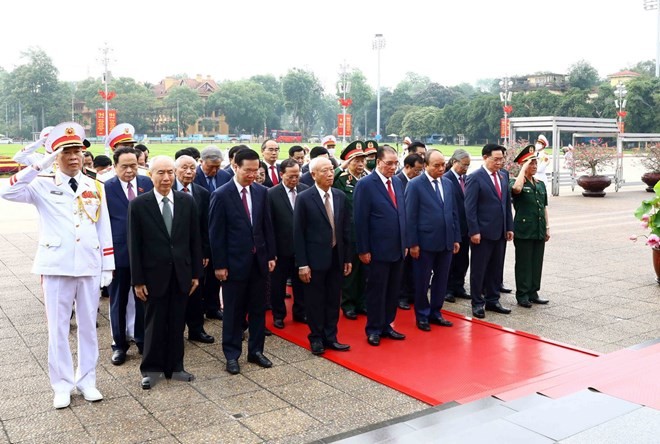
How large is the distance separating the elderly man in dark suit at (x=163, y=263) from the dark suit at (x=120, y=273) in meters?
0.60

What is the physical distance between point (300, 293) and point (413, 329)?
1.19 m

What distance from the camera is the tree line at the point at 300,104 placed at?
57.8m

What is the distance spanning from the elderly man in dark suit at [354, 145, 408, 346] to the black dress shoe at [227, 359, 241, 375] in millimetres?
1261

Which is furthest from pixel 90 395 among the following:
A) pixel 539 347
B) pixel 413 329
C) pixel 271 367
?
pixel 539 347

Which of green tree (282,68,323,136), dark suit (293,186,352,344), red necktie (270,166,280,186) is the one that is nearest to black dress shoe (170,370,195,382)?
dark suit (293,186,352,344)

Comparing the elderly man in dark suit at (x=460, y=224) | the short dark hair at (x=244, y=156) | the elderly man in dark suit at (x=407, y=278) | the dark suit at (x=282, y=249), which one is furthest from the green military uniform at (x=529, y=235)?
the short dark hair at (x=244, y=156)

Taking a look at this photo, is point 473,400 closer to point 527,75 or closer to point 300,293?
point 300,293

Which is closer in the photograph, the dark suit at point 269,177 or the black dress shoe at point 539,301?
the black dress shoe at point 539,301

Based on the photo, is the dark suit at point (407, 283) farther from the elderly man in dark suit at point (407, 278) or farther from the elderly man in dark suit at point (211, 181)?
the elderly man in dark suit at point (211, 181)

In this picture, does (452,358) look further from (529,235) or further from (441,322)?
(529,235)

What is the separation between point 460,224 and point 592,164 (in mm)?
13656

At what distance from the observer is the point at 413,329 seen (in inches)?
234

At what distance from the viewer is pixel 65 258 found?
3.98 meters

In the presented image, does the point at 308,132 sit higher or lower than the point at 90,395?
higher
